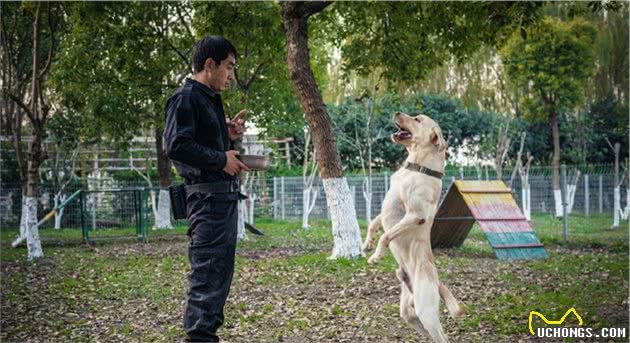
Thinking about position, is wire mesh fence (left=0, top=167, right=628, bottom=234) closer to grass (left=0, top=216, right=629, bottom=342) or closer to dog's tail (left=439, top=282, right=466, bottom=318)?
grass (left=0, top=216, right=629, bottom=342)

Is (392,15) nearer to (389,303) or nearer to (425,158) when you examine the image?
(389,303)

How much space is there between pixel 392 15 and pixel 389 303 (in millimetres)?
8469

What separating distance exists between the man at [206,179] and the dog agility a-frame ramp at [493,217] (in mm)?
9740

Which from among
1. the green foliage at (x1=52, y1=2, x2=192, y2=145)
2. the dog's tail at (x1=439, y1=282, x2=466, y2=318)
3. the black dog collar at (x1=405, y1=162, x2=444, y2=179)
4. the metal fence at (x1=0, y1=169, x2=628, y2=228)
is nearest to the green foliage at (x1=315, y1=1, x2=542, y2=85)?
the green foliage at (x1=52, y1=2, x2=192, y2=145)

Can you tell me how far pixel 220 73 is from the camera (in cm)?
501

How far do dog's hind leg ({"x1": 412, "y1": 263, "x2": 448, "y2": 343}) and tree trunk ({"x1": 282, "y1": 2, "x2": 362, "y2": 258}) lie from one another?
818 centimetres

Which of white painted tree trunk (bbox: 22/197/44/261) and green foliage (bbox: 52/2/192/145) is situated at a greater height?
green foliage (bbox: 52/2/192/145)

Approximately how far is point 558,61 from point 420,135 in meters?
25.5

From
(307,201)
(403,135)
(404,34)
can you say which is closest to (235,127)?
(403,135)

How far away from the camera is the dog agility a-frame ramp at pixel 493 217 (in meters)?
14.3

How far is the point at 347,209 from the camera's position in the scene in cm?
1362

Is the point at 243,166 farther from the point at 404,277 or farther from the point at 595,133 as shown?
the point at 595,133

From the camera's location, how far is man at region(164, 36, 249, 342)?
477 centimetres

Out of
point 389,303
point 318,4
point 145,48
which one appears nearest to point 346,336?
point 389,303
